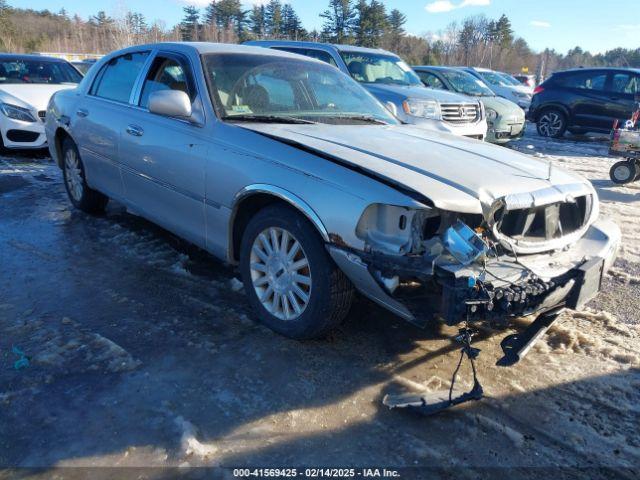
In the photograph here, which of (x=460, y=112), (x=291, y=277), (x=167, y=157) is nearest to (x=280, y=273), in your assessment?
(x=291, y=277)

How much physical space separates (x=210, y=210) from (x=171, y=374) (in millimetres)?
1130

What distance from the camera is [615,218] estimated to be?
621cm

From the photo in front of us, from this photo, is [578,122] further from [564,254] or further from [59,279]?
[59,279]

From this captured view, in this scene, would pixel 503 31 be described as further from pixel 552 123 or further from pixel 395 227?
pixel 395 227

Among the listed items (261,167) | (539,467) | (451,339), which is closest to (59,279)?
(261,167)

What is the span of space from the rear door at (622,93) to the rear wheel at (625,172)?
20.3 feet

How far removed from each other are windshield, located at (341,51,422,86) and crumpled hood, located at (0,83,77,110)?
15.5 feet

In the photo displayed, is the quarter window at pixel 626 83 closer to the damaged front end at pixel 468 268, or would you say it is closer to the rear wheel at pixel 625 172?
the rear wheel at pixel 625 172

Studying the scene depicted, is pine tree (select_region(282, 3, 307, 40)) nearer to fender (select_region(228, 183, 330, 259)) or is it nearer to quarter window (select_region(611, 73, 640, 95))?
quarter window (select_region(611, 73, 640, 95))

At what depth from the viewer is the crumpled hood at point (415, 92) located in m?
8.51

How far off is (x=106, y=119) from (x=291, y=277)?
2600 millimetres

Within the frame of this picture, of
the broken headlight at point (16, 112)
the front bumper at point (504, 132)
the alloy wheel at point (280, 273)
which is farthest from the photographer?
the front bumper at point (504, 132)

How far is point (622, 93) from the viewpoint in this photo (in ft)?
43.6

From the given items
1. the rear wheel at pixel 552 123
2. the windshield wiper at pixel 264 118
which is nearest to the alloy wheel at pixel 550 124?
the rear wheel at pixel 552 123
